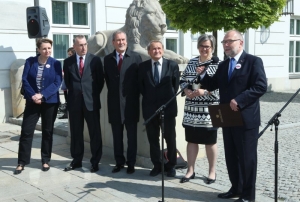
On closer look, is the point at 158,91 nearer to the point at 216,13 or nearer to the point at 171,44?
the point at 216,13

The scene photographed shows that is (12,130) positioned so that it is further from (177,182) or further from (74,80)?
(177,182)

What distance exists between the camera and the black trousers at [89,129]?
5859 millimetres

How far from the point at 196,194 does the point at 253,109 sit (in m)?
1.23

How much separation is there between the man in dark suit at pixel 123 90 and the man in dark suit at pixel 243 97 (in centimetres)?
142

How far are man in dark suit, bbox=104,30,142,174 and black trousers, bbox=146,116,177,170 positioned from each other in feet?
1.06

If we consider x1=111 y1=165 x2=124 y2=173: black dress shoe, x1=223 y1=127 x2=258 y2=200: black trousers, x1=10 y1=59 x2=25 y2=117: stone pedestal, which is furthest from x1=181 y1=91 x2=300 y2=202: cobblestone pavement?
x1=10 y1=59 x2=25 y2=117: stone pedestal

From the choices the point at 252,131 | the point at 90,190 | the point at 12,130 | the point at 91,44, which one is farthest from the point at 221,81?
A: the point at 12,130

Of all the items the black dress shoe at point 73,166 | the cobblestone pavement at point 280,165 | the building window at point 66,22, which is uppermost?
the building window at point 66,22

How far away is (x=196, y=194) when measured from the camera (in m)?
4.83

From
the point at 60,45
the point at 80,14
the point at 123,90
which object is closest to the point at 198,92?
the point at 123,90

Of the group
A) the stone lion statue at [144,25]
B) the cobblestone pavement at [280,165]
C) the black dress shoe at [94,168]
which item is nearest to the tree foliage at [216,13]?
the cobblestone pavement at [280,165]

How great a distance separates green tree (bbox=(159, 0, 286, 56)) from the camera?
11.6 m

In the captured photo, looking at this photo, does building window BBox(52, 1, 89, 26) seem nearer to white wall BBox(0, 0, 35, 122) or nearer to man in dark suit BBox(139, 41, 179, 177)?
white wall BBox(0, 0, 35, 122)

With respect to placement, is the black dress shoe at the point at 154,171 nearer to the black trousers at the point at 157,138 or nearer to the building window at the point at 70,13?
the black trousers at the point at 157,138
